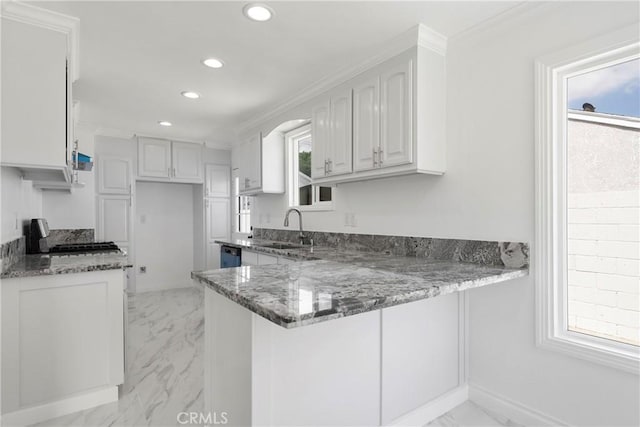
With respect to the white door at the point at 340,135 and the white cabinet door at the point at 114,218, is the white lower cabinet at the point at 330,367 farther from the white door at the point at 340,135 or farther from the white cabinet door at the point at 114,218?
the white cabinet door at the point at 114,218

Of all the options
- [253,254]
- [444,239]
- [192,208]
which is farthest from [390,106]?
[192,208]

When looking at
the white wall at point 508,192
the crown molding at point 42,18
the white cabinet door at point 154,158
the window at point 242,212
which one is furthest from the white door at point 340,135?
the white cabinet door at point 154,158

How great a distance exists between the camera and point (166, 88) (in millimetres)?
3180

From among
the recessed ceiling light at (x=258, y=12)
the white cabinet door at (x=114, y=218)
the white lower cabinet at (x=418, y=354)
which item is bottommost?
the white lower cabinet at (x=418, y=354)

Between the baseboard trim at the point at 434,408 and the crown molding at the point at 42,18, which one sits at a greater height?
the crown molding at the point at 42,18

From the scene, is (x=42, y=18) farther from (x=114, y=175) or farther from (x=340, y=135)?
(x=114, y=175)

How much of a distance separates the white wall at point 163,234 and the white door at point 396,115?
4276 millimetres

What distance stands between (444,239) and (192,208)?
15.0 feet

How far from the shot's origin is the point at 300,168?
4.03 metres

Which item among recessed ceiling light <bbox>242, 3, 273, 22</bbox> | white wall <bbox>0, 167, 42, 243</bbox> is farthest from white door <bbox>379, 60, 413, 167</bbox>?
white wall <bbox>0, 167, 42, 243</bbox>

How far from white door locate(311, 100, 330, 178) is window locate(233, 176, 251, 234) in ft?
7.78

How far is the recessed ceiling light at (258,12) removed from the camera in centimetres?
194

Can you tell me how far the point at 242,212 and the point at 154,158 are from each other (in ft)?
4.84

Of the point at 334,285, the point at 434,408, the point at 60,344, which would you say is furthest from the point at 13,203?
the point at 434,408
